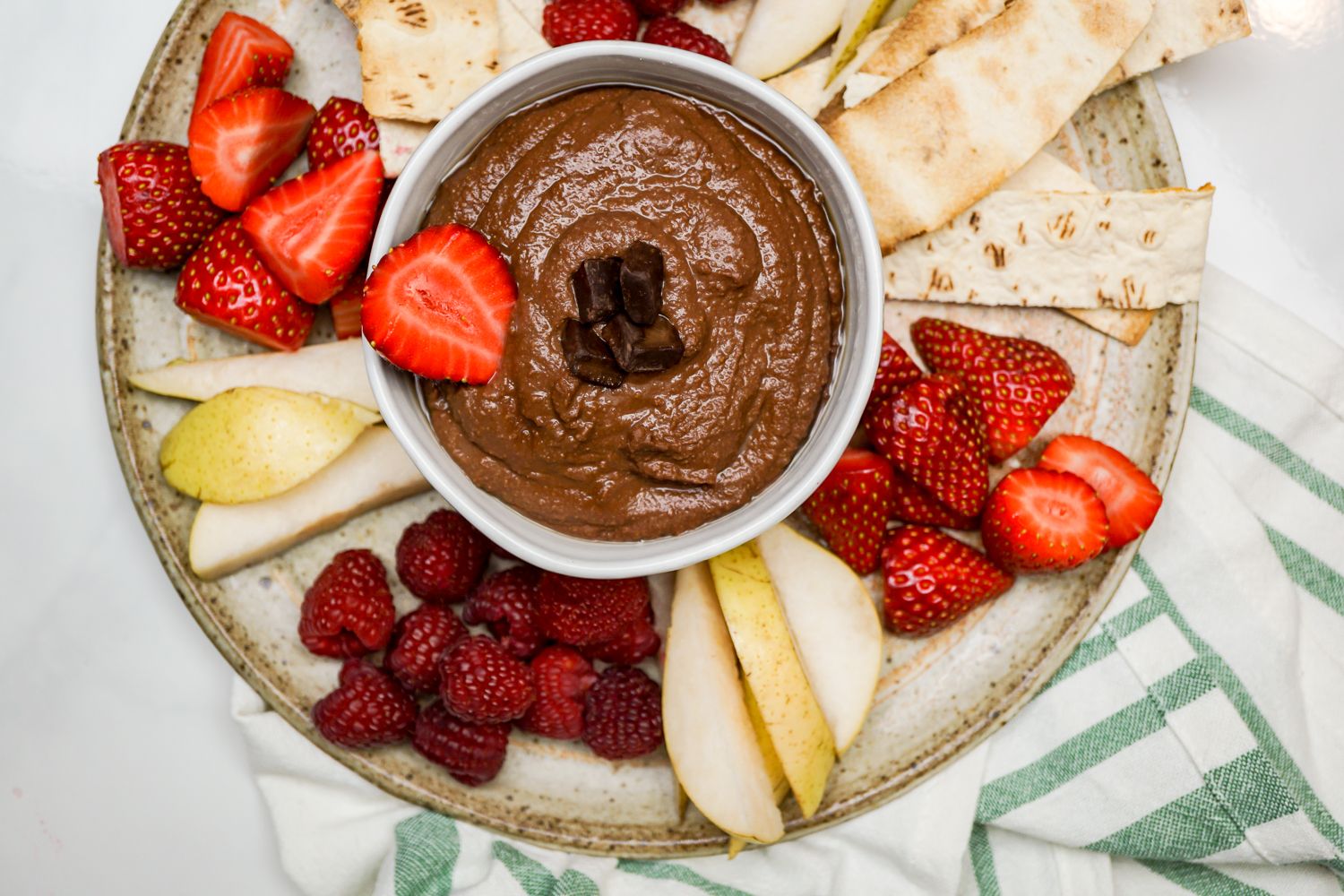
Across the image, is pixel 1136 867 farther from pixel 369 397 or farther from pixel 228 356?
pixel 228 356

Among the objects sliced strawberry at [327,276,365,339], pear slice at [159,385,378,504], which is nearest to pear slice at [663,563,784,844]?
pear slice at [159,385,378,504]

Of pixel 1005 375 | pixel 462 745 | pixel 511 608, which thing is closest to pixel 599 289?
pixel 511 608

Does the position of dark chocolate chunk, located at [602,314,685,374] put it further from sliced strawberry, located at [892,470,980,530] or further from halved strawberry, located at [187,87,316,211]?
halved strawberry, located at [187,87,316,211]

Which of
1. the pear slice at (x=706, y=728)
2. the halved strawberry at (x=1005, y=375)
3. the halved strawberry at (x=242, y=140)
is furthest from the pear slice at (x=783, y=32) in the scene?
the pear slice at (x=706, y=728)

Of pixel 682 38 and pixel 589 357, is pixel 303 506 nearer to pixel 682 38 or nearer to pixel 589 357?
pixel 589 357

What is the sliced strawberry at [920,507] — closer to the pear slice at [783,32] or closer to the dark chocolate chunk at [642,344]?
the dark chocolate chunk at [642,344]

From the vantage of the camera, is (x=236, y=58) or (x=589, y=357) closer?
(x=589, y=357)
